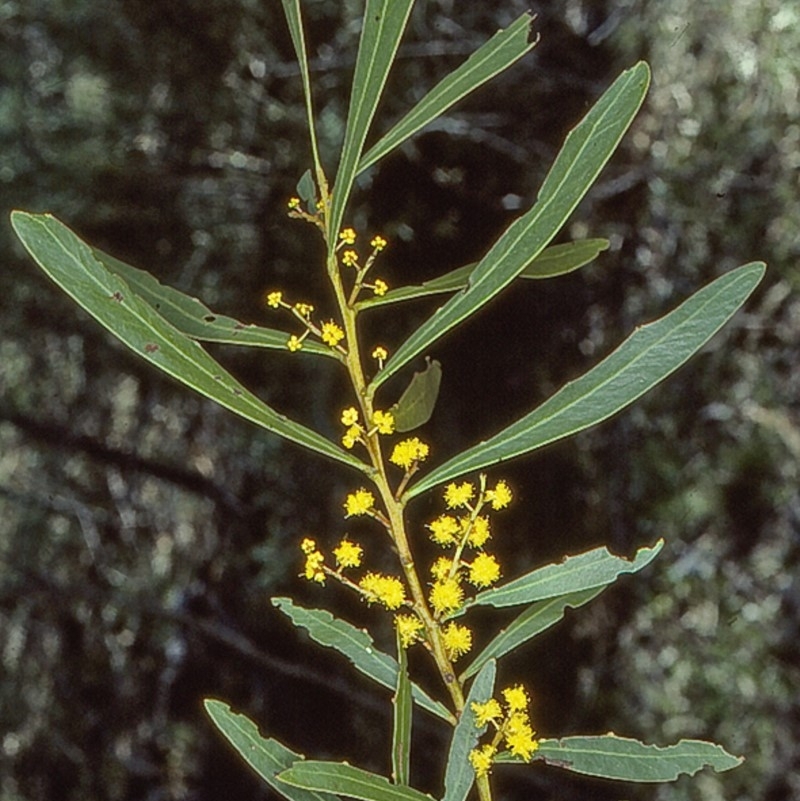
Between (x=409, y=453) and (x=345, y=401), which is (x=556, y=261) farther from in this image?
(x=345, y=401)

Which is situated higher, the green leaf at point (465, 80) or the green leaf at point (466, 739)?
the green leaf at point (465, 80)

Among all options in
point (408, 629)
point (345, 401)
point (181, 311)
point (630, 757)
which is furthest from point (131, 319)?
point (345, 401)

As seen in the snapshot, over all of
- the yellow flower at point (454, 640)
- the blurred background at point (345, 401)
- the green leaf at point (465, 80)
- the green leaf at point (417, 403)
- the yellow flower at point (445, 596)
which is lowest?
the yellow flower at point (454, 640)

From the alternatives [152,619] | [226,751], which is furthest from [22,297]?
Answer: [226,751]

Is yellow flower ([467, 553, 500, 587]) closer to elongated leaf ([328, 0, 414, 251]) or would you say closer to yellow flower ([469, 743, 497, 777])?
yellow flower ([469, 743, 497, 777])

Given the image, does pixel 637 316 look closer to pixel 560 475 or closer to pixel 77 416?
pixel 560 475

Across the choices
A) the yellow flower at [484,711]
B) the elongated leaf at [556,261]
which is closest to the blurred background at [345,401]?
the elongated leaf at [556,261]

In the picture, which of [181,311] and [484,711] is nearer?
[484,711]

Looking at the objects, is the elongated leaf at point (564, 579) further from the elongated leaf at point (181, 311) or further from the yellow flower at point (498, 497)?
the elongated leaf at point (181, 311)
